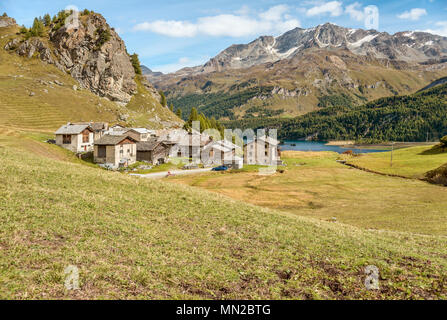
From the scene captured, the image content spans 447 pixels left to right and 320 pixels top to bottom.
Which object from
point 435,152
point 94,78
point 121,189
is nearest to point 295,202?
point 121,189

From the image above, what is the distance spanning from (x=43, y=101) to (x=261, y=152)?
106937 millimetres

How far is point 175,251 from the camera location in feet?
53.7

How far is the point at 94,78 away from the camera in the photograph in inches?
7313

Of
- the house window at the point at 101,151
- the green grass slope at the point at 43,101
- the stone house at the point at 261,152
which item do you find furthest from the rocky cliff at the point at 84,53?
the stone house at the point at 261,152

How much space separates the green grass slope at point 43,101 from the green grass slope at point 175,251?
113917 millimetres

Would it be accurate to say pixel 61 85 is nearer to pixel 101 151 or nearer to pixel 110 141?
pixel 101 151

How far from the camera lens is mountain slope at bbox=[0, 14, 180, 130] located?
128625 mm

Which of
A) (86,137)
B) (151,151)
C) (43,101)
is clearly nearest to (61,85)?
(43,101)

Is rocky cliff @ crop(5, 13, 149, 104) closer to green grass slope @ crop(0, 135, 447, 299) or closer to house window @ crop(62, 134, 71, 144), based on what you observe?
house window @ crop(62, 134, 71, 144)

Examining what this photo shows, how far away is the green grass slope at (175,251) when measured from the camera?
12.3 metres

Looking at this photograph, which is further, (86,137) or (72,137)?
(86,137)

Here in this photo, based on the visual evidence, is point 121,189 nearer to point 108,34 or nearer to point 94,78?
point 94,78

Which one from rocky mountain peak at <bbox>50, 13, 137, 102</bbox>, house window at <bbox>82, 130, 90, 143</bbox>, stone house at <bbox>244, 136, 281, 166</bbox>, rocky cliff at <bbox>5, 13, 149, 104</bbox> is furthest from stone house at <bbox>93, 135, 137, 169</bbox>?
rocky mountain peak at <bbox>50, 13, 137, 102</bbox>

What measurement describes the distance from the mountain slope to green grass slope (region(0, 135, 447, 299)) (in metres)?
115
